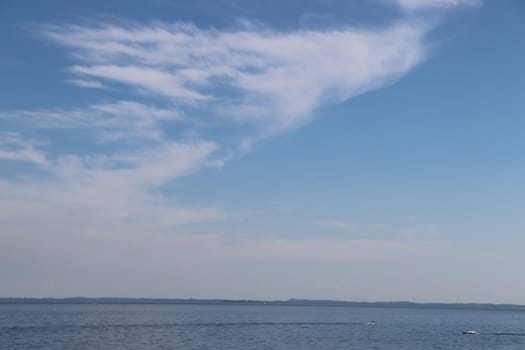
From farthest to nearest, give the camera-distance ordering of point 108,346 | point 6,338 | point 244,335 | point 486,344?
point 244,335, point 486,344, point 6,338, point 108,346

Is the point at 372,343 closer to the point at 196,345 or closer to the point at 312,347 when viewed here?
the point at 312,347

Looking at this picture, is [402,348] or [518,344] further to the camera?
[518,344]

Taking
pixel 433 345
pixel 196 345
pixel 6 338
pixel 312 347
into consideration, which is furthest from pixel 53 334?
pixel 433 345

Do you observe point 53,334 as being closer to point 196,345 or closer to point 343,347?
point 196,345

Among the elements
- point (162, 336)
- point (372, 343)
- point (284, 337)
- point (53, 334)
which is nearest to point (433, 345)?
point (372, 343)

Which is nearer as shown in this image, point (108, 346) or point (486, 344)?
point (108, 346)

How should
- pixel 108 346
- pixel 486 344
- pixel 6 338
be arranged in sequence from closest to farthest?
1. pixel 108 346
2. pixel 6 338
3. pixel 486 344

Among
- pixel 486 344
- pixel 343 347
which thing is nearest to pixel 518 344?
pixel 486 344

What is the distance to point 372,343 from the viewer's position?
350 ft

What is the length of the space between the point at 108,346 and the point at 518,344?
74.9 m

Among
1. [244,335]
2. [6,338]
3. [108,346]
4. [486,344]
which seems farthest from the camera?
[244,335]

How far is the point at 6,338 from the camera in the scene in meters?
103

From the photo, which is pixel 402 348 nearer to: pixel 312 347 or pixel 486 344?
pixel 312 347

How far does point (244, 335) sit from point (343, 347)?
29.1 meters
